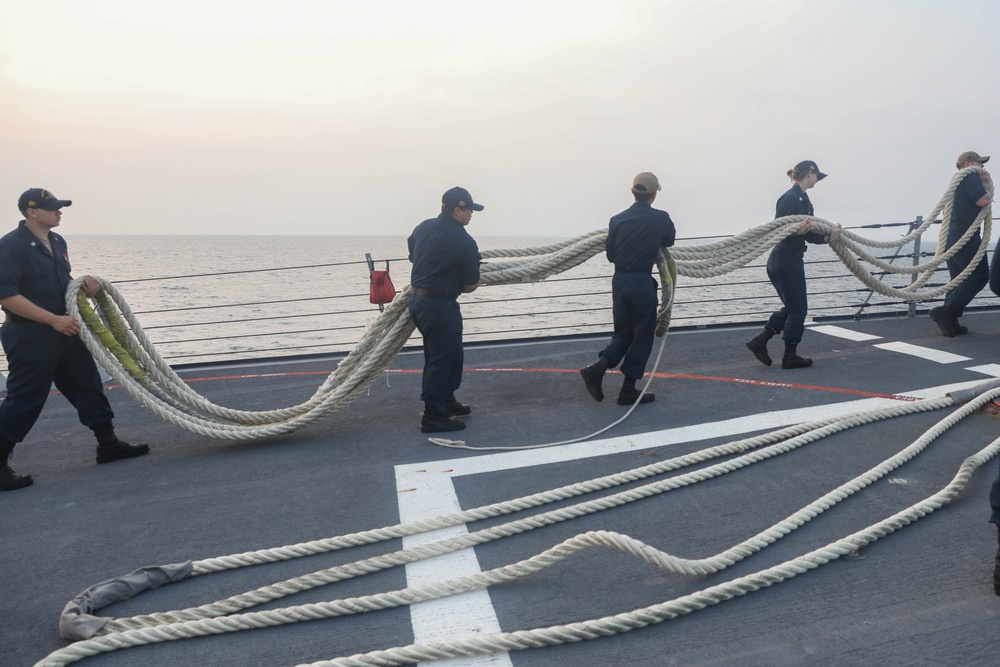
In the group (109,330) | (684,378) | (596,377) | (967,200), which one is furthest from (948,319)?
(109,330)

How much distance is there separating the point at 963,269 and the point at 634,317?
413cm

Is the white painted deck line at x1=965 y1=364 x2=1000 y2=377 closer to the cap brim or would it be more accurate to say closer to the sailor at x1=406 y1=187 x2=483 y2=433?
the sailor at x1=406 y1=187 x2=483 y2=433

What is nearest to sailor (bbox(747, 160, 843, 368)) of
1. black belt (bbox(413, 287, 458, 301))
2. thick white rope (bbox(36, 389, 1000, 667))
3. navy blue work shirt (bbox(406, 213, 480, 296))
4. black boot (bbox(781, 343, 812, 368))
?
black boot (bbox(781, 343, 812, 368))

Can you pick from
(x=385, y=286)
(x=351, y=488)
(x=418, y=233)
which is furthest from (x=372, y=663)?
(x=385, y=286)

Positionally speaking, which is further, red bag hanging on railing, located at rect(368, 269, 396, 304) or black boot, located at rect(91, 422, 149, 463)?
red bag hanging on railing, located at rect(368, 269, 396, 304)

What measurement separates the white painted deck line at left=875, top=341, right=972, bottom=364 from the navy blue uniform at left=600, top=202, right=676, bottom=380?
287 cm

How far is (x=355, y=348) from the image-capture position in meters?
5.63

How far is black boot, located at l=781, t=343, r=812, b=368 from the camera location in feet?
21.6

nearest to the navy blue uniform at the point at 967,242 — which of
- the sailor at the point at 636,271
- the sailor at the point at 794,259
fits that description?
the sailor at the point at 794,259

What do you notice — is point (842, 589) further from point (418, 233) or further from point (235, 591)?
point (418, 233)

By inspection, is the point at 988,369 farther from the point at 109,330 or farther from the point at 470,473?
the point at 109,330

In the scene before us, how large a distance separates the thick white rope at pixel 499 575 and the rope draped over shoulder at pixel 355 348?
197 centimetres

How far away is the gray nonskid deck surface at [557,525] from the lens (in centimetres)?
269

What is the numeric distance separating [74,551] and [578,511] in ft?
8.11
